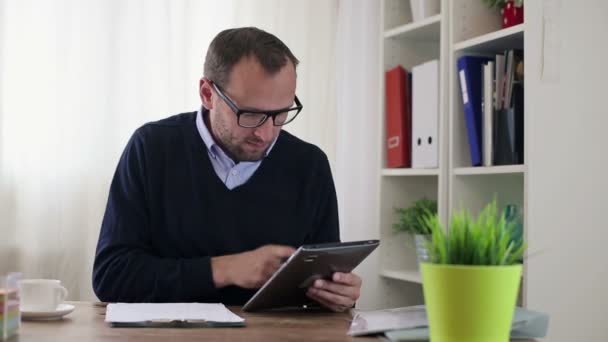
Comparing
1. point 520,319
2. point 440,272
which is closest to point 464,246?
point 440,272

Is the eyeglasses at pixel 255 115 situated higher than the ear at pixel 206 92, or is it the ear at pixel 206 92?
the ear at pixel 206 92

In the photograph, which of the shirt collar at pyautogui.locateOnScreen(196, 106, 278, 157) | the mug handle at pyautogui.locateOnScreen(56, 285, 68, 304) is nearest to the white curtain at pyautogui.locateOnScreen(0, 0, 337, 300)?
the shirt collar at pyautogui.locateOnScreen(196, 106, 278, 157)

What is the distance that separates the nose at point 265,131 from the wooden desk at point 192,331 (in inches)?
21.4

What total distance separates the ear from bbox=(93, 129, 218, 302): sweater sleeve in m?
0.19

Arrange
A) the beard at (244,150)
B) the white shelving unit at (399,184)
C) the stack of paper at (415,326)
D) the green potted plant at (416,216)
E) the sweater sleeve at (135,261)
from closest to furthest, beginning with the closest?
1. the stack of paper at (415,326)
2. the sweater sleeve at (135,261)
3. the beard at (244,150)
4. the green potted plant at (416,216)
5. the white shelving unit at (399,184)

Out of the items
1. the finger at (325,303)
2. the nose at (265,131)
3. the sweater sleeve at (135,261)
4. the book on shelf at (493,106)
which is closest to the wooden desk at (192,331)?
the finger at (325,303)

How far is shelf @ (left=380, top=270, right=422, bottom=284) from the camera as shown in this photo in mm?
2811

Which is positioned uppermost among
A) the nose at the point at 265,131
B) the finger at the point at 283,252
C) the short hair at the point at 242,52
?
the short hair at the point at 242,52

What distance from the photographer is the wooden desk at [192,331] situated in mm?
1197

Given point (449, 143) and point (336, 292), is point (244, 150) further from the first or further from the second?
point (449, 143)

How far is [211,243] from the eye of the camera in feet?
6.28

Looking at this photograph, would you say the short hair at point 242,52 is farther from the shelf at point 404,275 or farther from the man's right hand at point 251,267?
the shelf at point 404,275

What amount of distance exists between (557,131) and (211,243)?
1.08 metres

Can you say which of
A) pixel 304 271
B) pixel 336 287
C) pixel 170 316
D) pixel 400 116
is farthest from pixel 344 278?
pixel 400 116
